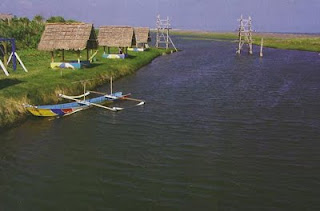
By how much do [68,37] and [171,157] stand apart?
20632 mm

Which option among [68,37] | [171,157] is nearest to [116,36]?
[68,37]

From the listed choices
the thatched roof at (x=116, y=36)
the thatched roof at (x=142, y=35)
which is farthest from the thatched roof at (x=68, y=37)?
the thatched roof at (x=142, y=35)

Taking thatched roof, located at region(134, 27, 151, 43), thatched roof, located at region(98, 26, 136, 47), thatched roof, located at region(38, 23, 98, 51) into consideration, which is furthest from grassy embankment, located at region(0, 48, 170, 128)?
thatched roof, located at region(134, 27, 151, 43)

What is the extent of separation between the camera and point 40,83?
22.0 metres

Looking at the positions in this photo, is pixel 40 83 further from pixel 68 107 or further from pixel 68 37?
pixel 68 37

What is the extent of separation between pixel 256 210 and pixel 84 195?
5.42 m

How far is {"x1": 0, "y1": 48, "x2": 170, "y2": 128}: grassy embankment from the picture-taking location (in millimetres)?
17594

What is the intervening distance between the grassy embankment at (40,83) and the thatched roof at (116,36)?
6410 millimetres

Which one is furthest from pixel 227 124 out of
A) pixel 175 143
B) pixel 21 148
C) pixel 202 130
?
pixel 21 148

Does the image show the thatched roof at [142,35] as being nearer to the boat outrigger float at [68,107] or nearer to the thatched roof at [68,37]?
the thatched roof at [68,37]

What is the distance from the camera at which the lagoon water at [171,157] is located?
10.5 m

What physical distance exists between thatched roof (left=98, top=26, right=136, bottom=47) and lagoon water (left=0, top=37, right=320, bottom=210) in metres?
19.2

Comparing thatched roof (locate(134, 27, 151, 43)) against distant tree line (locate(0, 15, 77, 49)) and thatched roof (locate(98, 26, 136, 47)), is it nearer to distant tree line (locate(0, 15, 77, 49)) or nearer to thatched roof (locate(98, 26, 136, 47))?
thatched roof (locate(98, 26, 136, 47))

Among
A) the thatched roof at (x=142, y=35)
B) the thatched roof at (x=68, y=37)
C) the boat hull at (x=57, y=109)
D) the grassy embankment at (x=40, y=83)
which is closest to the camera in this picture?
the grassy embankment at (x=40, y=83)
